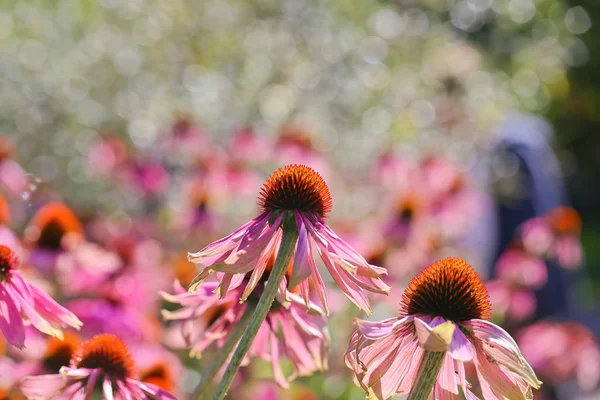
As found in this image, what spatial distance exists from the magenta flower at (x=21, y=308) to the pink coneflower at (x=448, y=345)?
0.92ft

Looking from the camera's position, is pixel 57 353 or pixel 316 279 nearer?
pixel 316 279

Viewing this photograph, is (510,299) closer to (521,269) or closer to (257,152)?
(521,269)

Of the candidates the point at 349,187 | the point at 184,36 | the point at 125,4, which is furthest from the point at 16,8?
the point at 349,187

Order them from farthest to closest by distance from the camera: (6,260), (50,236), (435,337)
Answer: (50,236) < (6,260) < (435,337)

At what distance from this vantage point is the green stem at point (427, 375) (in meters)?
0.67

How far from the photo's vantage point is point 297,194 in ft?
2.72

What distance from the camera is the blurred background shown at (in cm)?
231

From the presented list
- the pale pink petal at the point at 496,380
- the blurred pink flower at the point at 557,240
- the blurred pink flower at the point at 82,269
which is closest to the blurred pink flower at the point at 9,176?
the blurred pink flower at the point at 82,269

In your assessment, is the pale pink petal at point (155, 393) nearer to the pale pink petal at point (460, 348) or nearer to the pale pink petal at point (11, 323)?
the pale pink petal at point (11, 323)

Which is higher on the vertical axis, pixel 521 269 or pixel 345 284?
pixel 521 269

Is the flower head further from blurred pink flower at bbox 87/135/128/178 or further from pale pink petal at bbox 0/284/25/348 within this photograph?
blurred pink flower at bbox 87/135/128/178

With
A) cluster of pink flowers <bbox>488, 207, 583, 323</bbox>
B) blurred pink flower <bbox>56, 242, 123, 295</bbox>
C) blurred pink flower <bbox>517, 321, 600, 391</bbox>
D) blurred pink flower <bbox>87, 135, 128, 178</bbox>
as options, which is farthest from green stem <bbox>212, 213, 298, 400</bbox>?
blurred pink flower <bbox>87, 135, 128, 178</bbox>

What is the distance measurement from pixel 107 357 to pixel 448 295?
0.33m

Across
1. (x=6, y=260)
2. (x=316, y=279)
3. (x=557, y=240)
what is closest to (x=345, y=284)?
(x=316, y=279)
